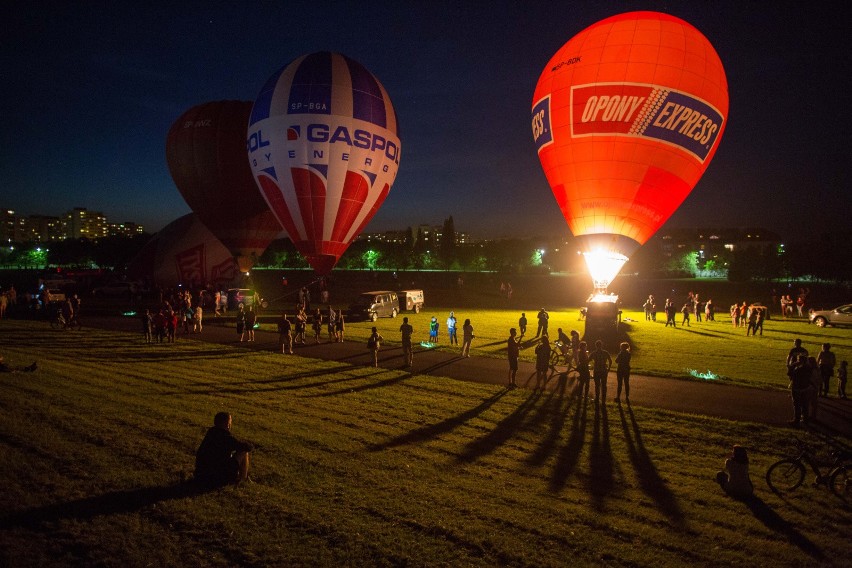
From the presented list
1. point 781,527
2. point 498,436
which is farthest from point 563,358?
point 781,527

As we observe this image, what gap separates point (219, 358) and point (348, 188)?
1119cm

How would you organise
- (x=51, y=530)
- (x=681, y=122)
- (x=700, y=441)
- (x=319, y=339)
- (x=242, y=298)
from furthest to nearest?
(x=242, y=298), (x=319, y=339), (x=681, y=122), (x=700, y=441), (x=51, y=530)

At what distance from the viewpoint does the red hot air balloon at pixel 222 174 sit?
107 feet

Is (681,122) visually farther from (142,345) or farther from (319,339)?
(142,345)

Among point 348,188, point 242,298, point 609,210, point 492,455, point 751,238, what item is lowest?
point 492,455

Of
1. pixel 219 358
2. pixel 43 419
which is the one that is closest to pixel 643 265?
pixel 219 358

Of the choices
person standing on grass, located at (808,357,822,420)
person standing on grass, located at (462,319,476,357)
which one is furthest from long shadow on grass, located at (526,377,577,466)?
person standing on grass, located at (808,357,822,420)

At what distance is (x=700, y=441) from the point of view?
955 cm

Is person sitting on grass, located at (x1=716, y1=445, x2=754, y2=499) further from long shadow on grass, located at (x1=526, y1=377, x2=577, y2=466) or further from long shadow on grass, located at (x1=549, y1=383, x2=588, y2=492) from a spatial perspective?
long shadow on grass, located at (x1=526, y1=377, x2=577, y2=466)

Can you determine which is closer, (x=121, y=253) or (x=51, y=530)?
(x=51, y=530)

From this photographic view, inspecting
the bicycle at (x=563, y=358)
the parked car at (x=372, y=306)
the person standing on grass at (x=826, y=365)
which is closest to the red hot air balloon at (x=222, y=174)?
the parked car at (x=372, y=306)

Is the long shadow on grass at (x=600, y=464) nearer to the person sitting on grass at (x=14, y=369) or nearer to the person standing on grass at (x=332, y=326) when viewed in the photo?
the person standing on grass at (x=332, y=326)

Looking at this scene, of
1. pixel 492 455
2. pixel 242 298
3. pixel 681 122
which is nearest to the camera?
pixel 492 455

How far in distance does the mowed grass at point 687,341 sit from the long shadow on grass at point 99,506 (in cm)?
1288
